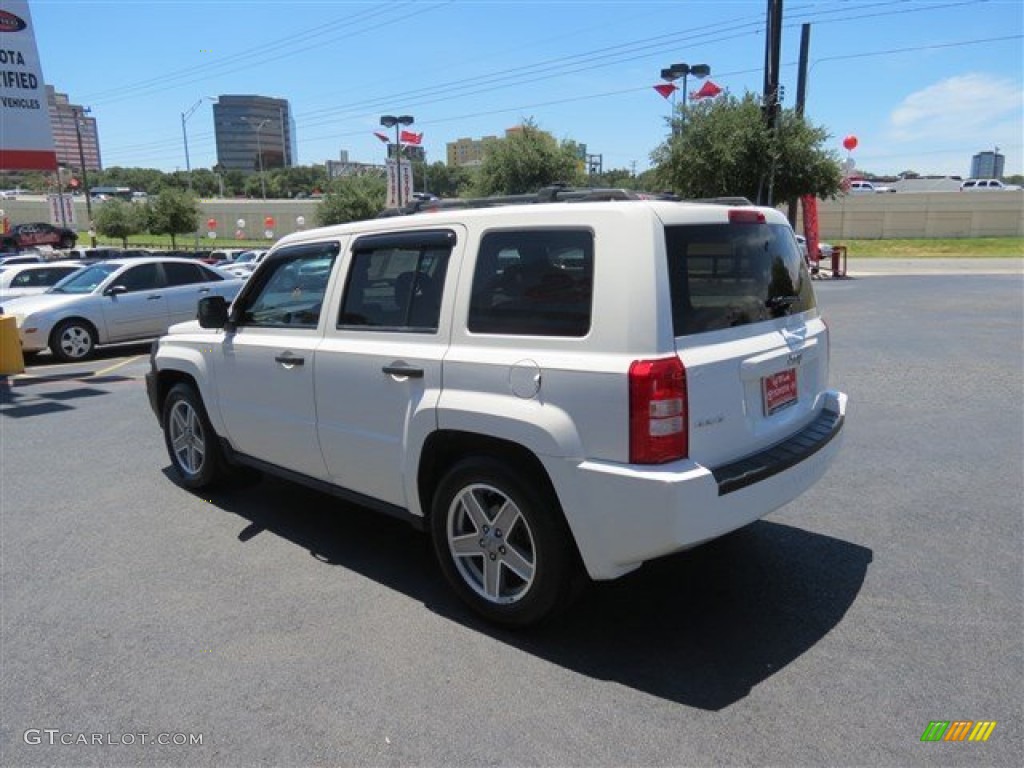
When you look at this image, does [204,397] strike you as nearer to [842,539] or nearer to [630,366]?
[630,366]

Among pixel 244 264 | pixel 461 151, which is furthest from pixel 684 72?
pixel 461 151

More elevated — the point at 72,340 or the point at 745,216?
the point at 745,216

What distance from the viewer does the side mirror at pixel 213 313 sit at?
5.05 metres

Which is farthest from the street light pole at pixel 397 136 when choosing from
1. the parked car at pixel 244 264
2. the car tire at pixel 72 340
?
the car tire at pixel 72 340

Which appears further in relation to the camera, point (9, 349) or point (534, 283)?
point (9, 349)

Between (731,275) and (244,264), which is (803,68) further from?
(731,275)

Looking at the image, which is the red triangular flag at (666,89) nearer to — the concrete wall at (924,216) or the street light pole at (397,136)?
the street light pole at (397,136)

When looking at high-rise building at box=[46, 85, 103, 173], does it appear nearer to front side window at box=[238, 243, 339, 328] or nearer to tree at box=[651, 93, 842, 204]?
tree at box=[651, 93, 842, 204]

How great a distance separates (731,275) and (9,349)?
11193 mm

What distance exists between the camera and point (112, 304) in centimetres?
1313

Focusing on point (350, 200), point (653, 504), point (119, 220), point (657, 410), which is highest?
point (350, 200)

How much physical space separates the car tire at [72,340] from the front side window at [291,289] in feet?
31.0
